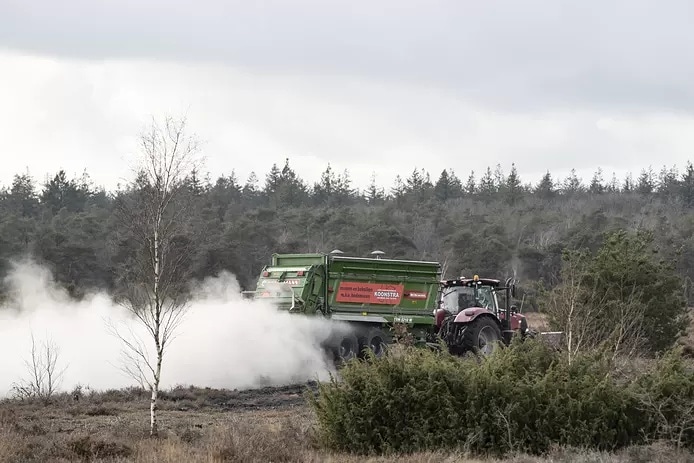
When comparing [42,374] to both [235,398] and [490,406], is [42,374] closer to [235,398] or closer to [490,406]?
[235,398]

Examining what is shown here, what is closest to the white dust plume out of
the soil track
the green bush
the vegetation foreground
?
the soil track

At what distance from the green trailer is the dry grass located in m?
8.78

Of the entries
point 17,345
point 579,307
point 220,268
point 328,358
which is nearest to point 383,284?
point 328,358

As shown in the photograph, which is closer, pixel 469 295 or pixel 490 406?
pixel 490 406

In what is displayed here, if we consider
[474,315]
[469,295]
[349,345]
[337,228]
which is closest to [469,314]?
[474,315]

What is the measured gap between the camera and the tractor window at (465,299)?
28359 mm

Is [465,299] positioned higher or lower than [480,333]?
higher

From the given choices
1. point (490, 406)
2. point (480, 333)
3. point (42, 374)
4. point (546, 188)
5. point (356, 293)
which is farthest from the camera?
point (546, 188)

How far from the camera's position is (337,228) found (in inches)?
2987

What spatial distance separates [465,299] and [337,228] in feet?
155

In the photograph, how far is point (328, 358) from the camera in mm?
28062

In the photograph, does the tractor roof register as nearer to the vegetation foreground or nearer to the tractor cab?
the tractor cab

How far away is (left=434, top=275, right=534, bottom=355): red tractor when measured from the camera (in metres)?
27.0

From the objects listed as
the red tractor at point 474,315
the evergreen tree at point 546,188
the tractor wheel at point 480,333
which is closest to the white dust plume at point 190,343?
the red tractor at point 474,315
